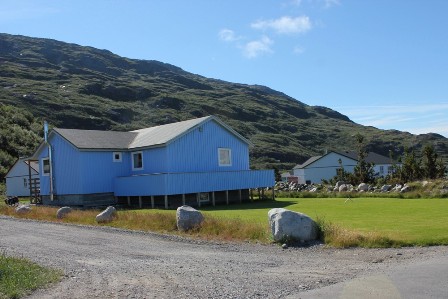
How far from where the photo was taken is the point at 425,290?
862 cm

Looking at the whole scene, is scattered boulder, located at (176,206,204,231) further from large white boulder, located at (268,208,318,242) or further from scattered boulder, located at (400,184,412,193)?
scattered boulder, located at (400,184,412,193)

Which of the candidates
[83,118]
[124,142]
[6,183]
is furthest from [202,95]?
[124,142]

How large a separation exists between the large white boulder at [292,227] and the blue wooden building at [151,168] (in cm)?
1628

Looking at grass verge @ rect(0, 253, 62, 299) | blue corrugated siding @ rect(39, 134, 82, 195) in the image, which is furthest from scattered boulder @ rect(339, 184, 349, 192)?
grass verge @ rect(0, 253, 62, 299)

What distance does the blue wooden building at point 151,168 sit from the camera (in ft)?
108

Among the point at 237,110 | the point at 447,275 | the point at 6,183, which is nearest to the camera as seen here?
the point at 447,275

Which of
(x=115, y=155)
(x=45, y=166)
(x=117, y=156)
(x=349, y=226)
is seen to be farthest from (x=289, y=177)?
(x=349, y=226)

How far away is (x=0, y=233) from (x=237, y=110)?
14050 centimetres

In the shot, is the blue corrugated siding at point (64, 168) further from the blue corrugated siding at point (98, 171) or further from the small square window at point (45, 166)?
the small square window at point (45, 166)

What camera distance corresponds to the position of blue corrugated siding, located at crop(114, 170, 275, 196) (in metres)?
31.3

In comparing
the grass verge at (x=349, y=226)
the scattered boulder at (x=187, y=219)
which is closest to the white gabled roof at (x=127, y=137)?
the grass verge at (x=349, y=226)

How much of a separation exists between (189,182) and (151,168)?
3574mm

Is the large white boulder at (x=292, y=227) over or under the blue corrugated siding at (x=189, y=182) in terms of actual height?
under

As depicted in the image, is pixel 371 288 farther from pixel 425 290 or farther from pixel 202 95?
pixel 202 95
